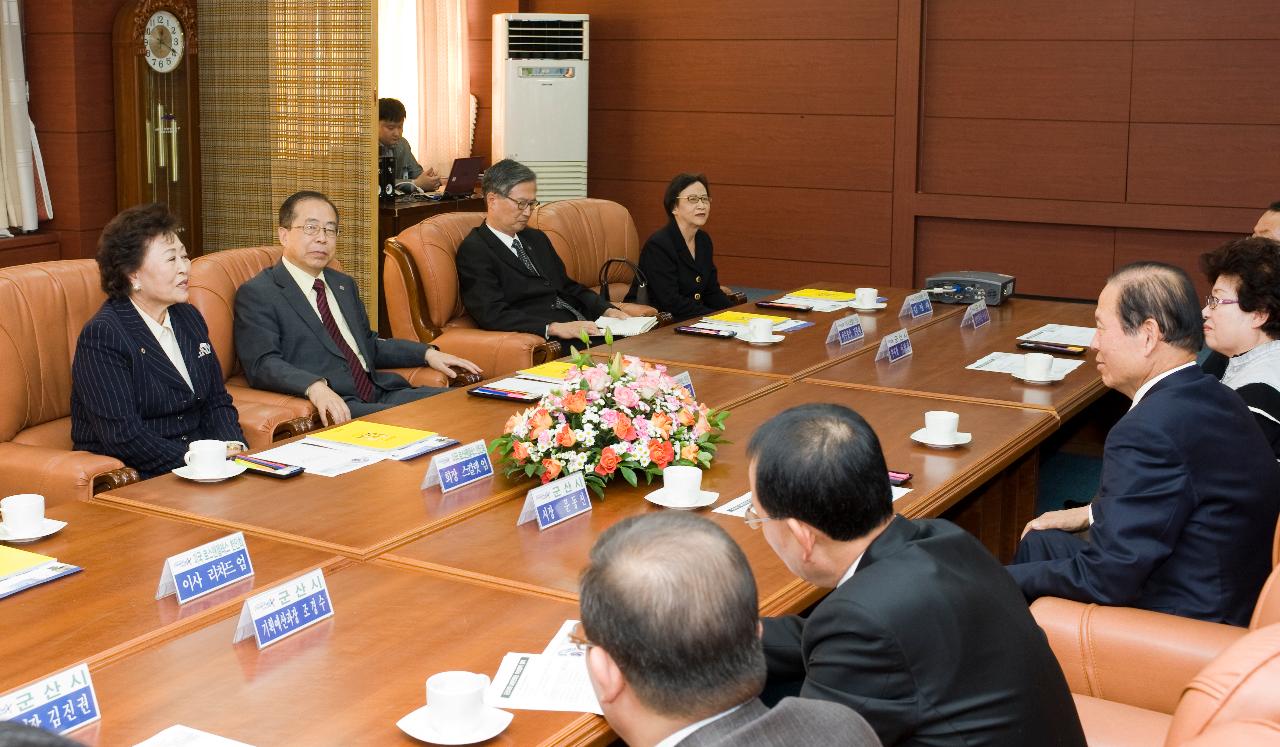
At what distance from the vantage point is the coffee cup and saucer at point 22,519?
2.55m

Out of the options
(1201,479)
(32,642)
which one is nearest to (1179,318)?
(1201,479)

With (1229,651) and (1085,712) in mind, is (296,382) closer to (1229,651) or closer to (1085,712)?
(1085,712)

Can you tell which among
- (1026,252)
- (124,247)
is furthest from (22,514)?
(1026,252)

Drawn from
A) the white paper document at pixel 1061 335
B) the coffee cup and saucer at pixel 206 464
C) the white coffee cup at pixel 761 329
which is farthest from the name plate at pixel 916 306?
the coffee cup and saucer at pixel 206 464

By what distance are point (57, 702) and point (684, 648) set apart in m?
0.92

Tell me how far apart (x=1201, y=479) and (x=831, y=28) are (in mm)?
6568

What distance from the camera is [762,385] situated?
3.99m

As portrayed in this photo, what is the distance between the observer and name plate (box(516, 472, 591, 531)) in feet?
8.96

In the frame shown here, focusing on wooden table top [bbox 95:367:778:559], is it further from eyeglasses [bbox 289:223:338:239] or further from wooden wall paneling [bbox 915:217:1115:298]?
wooden wall paneling [bbox 915:217:1115:298]

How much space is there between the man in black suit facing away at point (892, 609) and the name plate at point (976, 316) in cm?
323

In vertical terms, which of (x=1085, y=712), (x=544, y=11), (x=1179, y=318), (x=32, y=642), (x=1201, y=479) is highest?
(x=544, y=11)

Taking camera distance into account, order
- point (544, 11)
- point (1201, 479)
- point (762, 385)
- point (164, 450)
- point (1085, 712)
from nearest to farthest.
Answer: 1. point (1085, 712)
2. point (1201, 479)
3. point (164, 450)
4. point (762, 385)
5. point (544, 11)

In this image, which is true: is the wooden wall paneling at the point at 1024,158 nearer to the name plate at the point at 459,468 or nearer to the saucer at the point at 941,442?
the saucer at the point at 941,442

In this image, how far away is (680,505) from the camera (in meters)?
2.85
